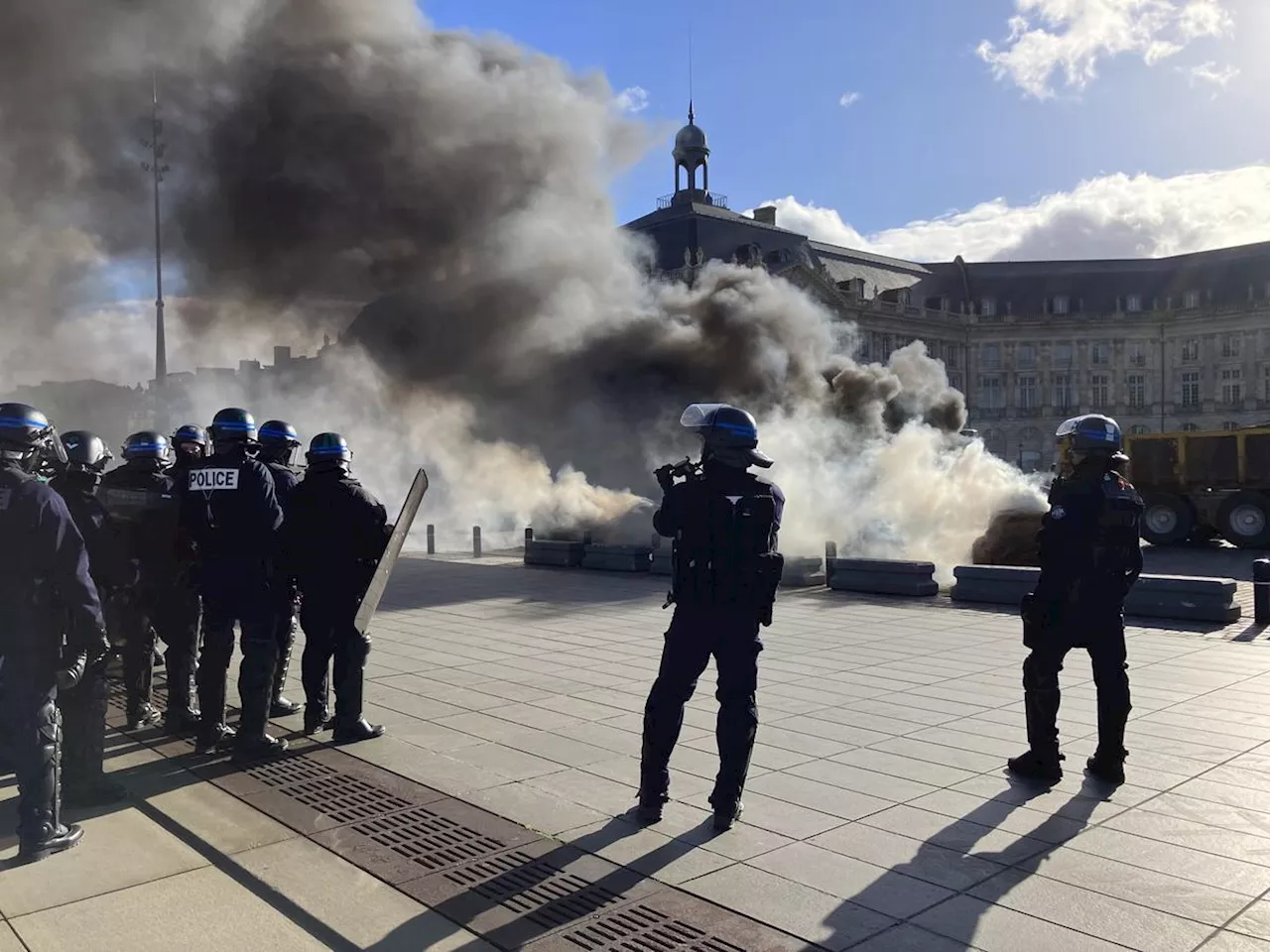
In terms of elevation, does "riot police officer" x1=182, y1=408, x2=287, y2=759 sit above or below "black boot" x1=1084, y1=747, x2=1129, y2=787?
above

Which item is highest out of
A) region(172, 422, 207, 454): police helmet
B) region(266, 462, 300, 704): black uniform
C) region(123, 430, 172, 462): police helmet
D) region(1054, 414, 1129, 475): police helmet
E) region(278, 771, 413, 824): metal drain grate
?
region(172, 422, 207, 454): police helmet

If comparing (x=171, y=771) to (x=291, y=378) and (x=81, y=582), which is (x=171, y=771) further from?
(x=291, y=378)

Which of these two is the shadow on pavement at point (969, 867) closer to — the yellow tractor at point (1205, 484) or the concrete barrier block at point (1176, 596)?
the concrete barrier block at point (1176, 596)

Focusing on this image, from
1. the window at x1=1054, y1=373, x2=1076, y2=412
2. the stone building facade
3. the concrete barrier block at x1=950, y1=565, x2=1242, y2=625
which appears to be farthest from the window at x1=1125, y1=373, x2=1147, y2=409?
the concrete barrier block at x1=950, y1=565, x2=1242, y2=625

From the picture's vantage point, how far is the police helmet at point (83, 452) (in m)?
5.82

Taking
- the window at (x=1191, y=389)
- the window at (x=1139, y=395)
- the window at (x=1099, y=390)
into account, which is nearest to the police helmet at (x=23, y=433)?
the window at (x=1099, y=390)

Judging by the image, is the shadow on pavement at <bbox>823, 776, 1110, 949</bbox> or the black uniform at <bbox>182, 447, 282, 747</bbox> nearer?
the shadow on pavement at <bbox>823, 776, 1110, 949</bbox>

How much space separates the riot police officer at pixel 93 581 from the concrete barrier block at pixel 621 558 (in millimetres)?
8840

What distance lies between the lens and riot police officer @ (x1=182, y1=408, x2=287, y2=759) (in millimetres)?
5383

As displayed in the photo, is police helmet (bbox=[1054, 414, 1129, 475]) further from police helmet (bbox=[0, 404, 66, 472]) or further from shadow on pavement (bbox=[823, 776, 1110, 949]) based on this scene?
police helmet (bbox=[0, 404, 66, 472])

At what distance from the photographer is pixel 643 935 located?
3.21 meters

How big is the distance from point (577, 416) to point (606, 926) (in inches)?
709

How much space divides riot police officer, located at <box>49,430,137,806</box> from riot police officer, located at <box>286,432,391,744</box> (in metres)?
0.90

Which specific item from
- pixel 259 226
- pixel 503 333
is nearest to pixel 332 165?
pixel 259 226
